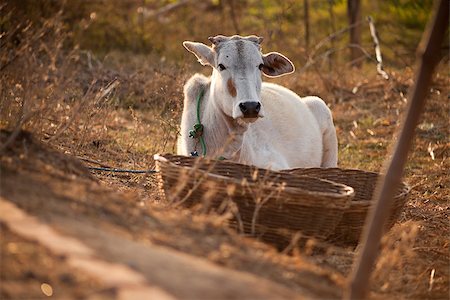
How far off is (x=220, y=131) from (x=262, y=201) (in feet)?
6.45

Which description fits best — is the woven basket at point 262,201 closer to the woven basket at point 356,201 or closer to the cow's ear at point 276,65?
the woven basket at point 356,201

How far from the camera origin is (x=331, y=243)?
5.69 metres

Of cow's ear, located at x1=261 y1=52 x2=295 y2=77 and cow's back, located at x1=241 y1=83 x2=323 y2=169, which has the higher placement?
cow's ear, located at x1=261 y1=52 x2=295 y2=77

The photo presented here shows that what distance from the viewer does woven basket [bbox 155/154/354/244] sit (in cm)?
501

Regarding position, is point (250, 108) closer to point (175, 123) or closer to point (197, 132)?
point (197, 132)

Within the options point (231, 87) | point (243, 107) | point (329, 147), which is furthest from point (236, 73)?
point (329, 147)

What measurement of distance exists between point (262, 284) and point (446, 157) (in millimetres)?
6200

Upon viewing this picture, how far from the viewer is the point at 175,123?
774 cm

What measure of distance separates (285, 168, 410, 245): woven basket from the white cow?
2.12 ft

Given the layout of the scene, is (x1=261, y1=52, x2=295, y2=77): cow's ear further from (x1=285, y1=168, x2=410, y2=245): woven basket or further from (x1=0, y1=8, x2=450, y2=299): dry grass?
(x1=285, y1=168, x2=410, y2=245): woven basket

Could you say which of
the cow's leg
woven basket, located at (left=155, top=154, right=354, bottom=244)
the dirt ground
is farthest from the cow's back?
woven basket, located at (left=155, top=154, right=354, bottom=244)

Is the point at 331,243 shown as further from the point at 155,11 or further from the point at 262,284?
the point at 155,11

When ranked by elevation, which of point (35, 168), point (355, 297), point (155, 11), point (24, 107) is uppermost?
point (155, 11)

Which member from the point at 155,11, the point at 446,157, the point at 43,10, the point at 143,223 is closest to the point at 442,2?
the point at 143,223
